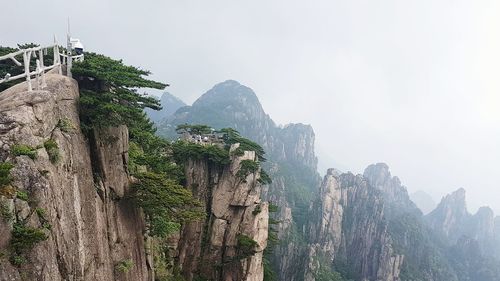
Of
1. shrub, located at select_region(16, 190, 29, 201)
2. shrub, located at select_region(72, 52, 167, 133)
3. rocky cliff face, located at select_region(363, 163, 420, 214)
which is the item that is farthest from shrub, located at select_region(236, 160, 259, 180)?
rocky cliff face, located at select_region(363, 163, 420, 214)

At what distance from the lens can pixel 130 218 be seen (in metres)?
17.7

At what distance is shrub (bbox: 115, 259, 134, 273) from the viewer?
15.5 meters

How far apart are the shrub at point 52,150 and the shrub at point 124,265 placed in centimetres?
607

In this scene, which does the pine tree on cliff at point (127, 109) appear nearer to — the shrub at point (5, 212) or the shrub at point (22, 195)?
the shrub at point (22, 195)

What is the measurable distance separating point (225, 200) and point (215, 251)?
427 centimetres

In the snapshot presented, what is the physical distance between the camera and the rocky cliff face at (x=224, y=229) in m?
30.8

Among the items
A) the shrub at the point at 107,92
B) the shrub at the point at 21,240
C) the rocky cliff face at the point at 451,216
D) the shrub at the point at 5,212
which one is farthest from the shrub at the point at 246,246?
the rocky cliff face at the point at 451,216

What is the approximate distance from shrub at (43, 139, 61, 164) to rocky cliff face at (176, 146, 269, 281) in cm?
1999

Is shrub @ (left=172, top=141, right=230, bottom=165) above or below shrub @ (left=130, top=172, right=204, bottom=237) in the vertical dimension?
above

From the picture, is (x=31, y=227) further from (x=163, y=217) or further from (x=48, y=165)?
(x=163, y=217)

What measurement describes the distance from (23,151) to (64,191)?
203 centimetres

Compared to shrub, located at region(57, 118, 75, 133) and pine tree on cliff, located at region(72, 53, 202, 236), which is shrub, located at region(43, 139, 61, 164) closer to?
shrub, located at region(57, 118, 75, 133)

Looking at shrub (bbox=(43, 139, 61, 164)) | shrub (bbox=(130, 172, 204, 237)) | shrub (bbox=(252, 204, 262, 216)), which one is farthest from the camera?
shrub (bbox=(252, 204, 262, 216))

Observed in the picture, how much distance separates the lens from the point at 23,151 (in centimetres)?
1020
